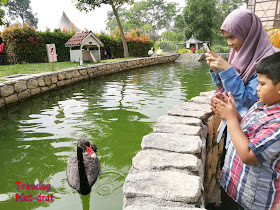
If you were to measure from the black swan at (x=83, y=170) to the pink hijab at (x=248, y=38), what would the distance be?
179 cm

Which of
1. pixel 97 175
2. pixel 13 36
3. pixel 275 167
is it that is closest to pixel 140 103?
pixel 97 175

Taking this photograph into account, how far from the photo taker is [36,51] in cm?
1407

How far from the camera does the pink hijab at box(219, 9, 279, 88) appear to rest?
1.60 m

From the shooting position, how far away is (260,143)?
3.71 feet

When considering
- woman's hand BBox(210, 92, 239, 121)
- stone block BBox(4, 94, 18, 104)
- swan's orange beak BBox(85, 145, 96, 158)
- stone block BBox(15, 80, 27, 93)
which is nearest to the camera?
woman's hand BBox(210, 92, 239, 121)

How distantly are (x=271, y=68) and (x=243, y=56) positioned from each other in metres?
0.50

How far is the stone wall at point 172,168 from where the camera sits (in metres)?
1.34

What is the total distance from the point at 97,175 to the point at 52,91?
5.96 metres

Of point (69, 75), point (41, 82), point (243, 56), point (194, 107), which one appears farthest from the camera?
point (69, 75)

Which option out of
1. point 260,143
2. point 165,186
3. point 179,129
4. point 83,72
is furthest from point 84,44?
point 260,143

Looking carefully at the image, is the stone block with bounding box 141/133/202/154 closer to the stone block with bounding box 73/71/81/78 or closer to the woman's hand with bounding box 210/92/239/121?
the woman's hand with bounding box 210/92/239/121

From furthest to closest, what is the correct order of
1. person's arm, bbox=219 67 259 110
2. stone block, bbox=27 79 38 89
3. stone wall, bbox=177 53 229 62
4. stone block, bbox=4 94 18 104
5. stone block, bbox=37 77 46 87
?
stone wall, bbox=177 53 229 62, stone block, bbox=37 77 46 87, stone block, bbox=27 79 38 89, stone block, bbox=4 94 18 104, person's arm, bbox=219 67 259 110

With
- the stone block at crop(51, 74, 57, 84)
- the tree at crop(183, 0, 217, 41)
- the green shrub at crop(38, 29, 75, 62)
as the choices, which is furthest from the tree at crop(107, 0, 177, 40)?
the stone block at crop(51, 74, 57, 84)

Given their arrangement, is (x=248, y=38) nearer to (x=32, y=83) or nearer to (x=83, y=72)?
(x=32, y=83)
